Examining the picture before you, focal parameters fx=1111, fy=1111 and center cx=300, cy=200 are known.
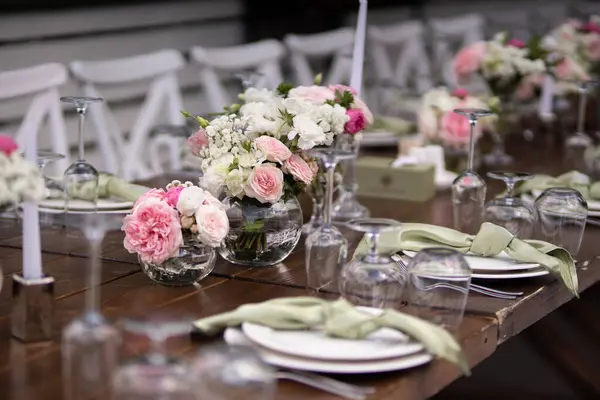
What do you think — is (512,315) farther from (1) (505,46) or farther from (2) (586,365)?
(1) (505,46)

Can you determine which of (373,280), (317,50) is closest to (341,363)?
(373,280)

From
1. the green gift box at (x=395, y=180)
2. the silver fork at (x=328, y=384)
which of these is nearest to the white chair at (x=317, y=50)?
the green gift box at (x=395, y=180)

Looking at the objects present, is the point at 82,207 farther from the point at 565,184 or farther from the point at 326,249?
the point at 565,184

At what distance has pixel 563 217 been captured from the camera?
7.02ft

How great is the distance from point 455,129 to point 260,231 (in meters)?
1.16

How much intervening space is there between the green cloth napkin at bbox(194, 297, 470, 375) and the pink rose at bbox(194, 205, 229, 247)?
9.8 inches

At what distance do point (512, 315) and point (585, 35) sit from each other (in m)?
2.72

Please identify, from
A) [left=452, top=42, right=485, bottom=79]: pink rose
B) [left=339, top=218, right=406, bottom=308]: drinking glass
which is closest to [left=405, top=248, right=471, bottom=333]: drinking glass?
[left=339, top=218, right=406, bottom=308]: drinking glass

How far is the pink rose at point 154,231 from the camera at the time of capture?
1.76 m

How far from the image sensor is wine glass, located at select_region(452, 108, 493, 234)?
2.32 metres

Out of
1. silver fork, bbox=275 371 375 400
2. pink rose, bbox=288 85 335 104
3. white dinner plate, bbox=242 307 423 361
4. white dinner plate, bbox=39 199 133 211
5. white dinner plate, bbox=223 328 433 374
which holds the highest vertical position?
pink rose, bbox=288 85 335 104

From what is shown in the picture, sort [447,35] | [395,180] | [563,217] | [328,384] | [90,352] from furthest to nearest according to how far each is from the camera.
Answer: [447,35] < [395,180] < [563,217] < [328,384] < [90,352]

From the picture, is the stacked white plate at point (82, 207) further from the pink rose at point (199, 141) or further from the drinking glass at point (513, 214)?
the drinking glass at point (513, 214)

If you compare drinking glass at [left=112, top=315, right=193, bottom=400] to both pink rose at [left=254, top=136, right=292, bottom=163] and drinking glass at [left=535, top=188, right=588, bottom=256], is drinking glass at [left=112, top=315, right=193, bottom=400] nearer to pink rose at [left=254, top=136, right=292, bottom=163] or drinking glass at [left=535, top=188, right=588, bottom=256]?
pink rose at [left=254, top=136, right=292, bottom=163]
